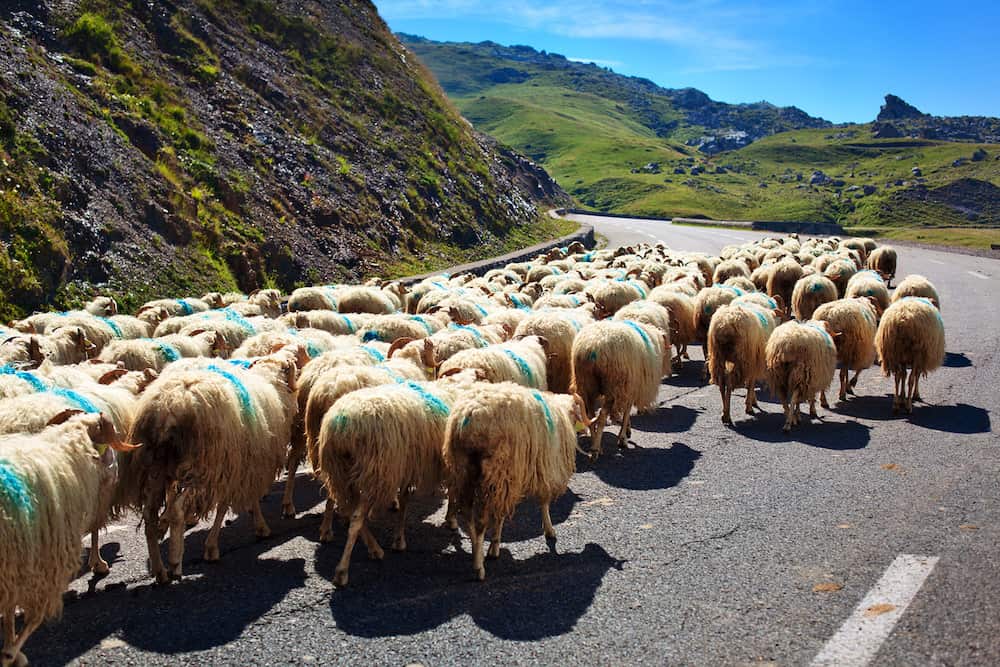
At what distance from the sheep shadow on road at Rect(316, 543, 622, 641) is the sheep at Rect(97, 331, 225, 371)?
201 inches

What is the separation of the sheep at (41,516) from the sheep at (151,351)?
4.66 m

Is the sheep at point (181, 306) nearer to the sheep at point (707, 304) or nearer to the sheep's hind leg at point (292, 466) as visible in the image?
the sheep's hind leg at point (292, 466)

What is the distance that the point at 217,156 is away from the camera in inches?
1116

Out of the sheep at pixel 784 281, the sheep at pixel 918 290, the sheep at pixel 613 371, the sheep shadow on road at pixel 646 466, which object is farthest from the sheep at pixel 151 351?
the sheep at pixel 784 281

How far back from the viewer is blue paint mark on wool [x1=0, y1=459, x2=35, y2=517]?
541cm

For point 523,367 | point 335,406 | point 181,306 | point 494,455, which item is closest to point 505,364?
point 523,367

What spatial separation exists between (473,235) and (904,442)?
95.6 feet

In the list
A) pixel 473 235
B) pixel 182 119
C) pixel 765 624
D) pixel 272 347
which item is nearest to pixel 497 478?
pixel 765 624

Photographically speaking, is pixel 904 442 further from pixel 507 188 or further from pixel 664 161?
pixel 664 161

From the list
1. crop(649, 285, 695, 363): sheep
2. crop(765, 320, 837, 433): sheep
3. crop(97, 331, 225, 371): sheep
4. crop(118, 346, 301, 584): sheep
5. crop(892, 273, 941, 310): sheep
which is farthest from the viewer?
crop(892, 273, 941, 310): sheep

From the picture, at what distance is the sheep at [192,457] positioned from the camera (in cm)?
701

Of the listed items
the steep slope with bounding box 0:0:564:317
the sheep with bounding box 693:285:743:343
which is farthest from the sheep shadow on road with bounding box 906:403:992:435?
the steep slope with bounding box 0:0:564:317

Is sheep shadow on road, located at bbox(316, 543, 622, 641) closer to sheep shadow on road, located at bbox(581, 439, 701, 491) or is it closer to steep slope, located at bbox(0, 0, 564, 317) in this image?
sheep shadow on road, located at bbox(581, 439, 701, 491)

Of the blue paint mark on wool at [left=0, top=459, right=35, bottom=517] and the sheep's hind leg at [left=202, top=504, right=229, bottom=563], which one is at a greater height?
the blue paint mark on wool at [left=0, top=459, right=35, bottom=517]
